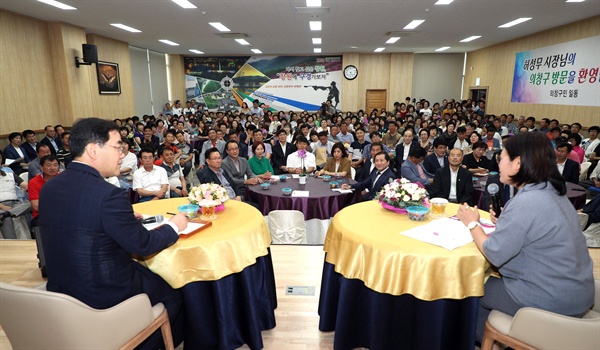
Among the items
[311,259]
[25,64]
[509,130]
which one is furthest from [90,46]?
Result: [509,130]

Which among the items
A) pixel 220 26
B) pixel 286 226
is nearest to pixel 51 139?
pixel 220 26

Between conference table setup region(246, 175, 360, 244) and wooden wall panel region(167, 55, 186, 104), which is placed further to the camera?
wooden wall panel region(167, 55, 186, 104)

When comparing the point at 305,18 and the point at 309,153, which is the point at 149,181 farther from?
the point at 305,18

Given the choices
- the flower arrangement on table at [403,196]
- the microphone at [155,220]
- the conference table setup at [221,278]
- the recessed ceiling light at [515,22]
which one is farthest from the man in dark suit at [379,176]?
the recessed ceiling light at [515,22]

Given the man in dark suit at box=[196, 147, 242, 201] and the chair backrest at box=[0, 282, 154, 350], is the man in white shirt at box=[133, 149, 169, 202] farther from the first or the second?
the chair backrest at box=[0, 282, 154, 350]

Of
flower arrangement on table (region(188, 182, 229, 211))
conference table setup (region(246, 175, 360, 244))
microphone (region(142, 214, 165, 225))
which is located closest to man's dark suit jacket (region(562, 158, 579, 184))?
conference table setup (region(246, 175, 360, 244))

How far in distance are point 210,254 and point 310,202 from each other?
7.58ft

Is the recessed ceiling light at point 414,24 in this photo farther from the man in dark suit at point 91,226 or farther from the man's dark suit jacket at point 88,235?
the man's dark suit jacket at point 88,235

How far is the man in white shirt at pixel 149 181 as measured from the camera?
15.2 ft

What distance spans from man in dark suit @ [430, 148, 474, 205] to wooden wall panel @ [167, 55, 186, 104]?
1616 cm

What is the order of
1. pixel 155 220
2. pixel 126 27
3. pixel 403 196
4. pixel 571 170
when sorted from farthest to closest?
1. pixel 126 27
2. pixel 571 170
3. pixel 403 196
4. pixel 155 220

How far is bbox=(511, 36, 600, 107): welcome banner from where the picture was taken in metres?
9.26

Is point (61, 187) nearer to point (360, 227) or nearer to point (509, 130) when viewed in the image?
point (360, 227)

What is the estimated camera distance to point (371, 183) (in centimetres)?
495
